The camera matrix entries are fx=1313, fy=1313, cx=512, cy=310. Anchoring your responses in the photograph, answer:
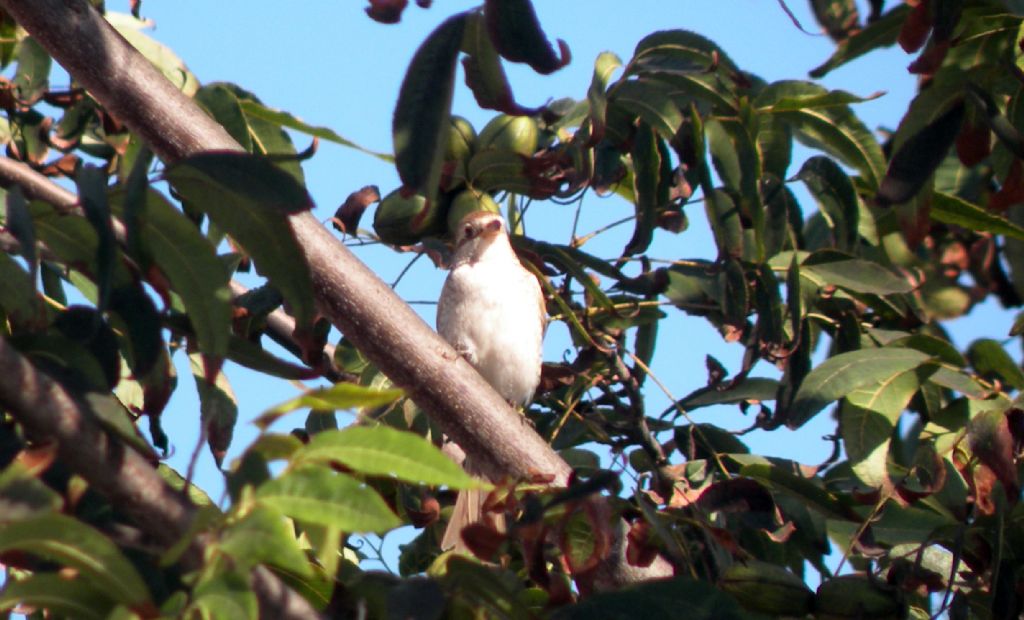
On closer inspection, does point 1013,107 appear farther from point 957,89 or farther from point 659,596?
point 659,596

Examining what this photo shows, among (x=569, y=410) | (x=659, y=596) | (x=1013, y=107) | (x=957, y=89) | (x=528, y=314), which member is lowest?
(x=659, y=596)

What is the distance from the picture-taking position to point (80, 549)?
3.97 feet

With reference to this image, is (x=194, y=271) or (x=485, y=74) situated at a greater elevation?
(x=485, y=74)

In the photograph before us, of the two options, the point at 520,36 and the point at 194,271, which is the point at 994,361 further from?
the point at 194,271

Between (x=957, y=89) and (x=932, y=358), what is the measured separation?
517 mm

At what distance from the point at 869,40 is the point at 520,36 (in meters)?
1.27

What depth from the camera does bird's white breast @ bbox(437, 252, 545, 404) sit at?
165 inches

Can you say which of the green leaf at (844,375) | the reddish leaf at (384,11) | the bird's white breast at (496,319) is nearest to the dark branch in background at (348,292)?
the green leaf at (844,375)

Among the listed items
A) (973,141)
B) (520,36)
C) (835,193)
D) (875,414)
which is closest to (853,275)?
(835,193)

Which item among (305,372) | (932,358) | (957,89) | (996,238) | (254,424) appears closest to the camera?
(254,424)

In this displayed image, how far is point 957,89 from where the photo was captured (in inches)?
86.7

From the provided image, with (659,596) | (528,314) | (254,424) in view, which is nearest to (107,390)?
(254,424)

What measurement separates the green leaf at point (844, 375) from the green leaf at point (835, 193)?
1.23 ft

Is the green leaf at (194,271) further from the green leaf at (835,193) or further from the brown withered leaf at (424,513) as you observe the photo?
the green leaf at (835,193)
